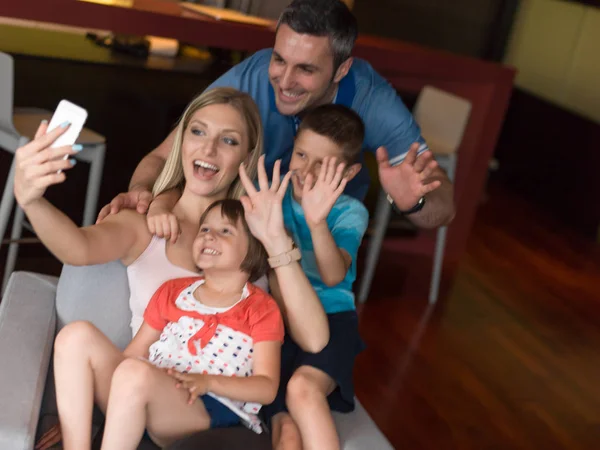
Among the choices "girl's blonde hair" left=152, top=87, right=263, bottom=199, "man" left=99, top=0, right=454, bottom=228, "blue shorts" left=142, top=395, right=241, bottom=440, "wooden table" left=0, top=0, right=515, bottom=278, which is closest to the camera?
"blue shorts" left=142, top=395, right=241, bottom=440

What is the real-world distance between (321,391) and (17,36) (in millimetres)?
2327

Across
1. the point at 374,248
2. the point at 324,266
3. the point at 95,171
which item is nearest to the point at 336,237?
the point at 324,266

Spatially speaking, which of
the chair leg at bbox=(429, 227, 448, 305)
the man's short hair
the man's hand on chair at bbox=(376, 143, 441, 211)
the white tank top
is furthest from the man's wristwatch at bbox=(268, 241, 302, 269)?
the chair leg at bbox=(429, 227, 448, 305)

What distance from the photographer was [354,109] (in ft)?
7.77

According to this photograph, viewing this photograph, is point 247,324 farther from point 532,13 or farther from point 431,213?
point 532,13

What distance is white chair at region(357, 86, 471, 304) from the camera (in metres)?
3.71

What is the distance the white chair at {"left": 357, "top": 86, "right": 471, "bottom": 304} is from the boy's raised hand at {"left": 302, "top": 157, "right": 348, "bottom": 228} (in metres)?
1.95

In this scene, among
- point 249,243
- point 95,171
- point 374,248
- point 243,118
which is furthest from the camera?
point 374,248

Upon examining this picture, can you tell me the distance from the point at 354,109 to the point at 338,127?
322 millimetres

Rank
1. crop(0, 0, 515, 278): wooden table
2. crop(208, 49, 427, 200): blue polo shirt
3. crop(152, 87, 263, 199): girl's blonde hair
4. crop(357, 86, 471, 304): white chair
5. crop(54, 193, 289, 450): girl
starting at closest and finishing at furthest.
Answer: crop(54, 193, 289, 450): girl, crop(152, 87, 263, 199): girl's blonde hair, crop(208, 49, 427, 200): blue polo shirt, crop(0, 0, 515, 278): wooden table, crop(357, 86, 471, 304): white chair

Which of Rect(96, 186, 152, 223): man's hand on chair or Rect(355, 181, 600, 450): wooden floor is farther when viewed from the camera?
Rect(355, 181, 600, 450): wooden floor

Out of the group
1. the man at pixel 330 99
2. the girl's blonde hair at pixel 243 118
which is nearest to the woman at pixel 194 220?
the girl's blonde hair at pixel 243 118

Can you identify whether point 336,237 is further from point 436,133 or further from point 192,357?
point 436,133

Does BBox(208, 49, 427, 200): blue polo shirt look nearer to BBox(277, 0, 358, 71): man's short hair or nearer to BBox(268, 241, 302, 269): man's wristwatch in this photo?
BBox(277, 0, 358, 71): man's short hair
